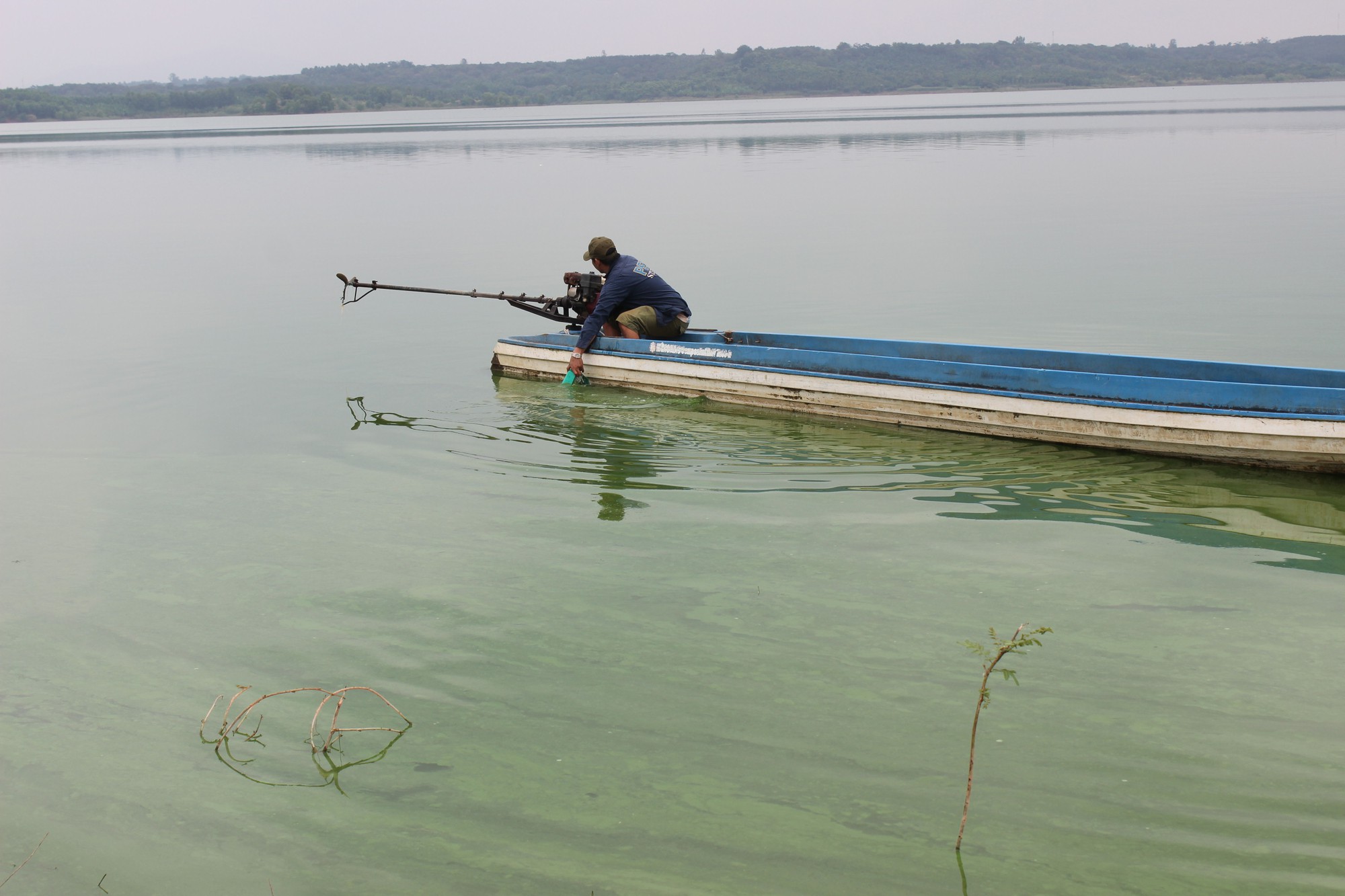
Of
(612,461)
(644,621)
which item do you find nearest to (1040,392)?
(612,461)

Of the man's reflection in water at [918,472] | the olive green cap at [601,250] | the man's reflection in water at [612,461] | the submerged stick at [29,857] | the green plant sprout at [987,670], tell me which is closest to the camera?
the green plant sprout at [987,670]

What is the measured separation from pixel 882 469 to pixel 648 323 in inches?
150

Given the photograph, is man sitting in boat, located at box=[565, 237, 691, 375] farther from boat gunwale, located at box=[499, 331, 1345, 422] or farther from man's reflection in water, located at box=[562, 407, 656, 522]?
man's reflection in water, located at box=[562, 407, 656, 522]

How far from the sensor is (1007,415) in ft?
29.7

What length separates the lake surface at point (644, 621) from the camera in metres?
4.25

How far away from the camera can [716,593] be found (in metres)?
6.51

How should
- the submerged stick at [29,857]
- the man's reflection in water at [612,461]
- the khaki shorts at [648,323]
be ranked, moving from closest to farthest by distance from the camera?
the submerged stick at [29,857] < the man's reflection in water at [612,461] < the khaki shorts at [648,323]

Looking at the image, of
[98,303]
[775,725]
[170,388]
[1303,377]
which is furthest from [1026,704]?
[98,303]

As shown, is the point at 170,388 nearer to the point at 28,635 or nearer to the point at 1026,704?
the point at 28,635

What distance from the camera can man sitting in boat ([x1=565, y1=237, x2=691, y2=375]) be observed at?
11.5 meters

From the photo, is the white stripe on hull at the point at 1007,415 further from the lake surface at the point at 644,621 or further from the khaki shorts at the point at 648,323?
the khaki shorts at the point at 648,323

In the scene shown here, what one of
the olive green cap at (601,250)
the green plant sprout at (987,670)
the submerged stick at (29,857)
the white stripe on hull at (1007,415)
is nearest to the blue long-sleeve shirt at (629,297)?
the olive green cap at (601,250)

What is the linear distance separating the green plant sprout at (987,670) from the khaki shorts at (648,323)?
665cm

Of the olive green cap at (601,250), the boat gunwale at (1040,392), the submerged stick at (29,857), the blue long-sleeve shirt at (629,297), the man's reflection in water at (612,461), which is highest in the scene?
the olive green cap at (601,250)
